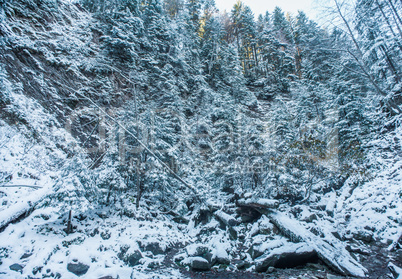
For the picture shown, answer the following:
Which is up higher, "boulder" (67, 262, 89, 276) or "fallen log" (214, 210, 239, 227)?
"fallen log" (214, 210, 239, 227)

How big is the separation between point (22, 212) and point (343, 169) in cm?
1415

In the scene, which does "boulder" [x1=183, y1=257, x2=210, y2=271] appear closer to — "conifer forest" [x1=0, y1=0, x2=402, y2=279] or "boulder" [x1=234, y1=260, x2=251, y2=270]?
"conifer forest" [x1=0, y1=0, x2=402, y2=279]

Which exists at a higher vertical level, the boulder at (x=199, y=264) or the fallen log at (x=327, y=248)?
the fallen log at (x=327, y=248)

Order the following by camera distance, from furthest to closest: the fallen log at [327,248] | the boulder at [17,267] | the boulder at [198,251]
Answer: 1. the boulder at [198,251]
2. the fallen log at [327,248]
3. the boulder at [17,267]

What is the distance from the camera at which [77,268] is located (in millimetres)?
5238

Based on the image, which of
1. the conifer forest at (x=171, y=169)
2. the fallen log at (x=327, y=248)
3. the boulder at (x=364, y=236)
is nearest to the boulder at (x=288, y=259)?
the conifer forest at (x=171, y=169)

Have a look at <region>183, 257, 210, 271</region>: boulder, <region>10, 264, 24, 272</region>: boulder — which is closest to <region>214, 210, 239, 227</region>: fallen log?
<region>183, 257, 210, 271</region>: boulder

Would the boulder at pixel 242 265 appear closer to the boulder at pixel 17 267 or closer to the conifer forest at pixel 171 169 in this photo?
the conifer forest at pixel 171 169

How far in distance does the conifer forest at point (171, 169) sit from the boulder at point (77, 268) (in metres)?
0.03

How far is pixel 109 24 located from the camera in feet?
58.4

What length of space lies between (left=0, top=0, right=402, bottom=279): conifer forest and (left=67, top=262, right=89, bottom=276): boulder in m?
0.03

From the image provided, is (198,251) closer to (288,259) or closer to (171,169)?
(288,259)

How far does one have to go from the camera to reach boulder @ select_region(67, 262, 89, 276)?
5145mm

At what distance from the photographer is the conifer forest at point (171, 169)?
18.9 ft
